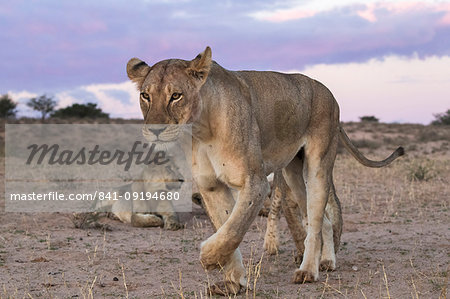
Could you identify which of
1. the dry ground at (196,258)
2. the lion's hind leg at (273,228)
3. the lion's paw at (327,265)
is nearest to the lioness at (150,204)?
the dry ground at (196,258)

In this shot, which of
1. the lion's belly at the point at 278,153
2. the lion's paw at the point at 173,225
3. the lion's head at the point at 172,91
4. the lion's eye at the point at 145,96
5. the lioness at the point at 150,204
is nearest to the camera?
the lion's head at the point at 172,91

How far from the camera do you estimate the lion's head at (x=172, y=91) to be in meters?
4.20

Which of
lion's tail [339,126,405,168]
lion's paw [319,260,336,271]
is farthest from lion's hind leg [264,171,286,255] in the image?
lion's paw [319,260,336,271]

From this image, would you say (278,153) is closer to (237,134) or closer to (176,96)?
(237,134)

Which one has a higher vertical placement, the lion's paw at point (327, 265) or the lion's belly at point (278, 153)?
the lion's belly at point (278, 153)

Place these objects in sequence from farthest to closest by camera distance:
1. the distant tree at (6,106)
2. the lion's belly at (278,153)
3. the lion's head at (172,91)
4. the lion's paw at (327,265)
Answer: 1. the distant tree at (6,106)
2. the lion's paw at (327,265)
3. the lion's belly at (278,153)
4. the lion's head at (172,91)

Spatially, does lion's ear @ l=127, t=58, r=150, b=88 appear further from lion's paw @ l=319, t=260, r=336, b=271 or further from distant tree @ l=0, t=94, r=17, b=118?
distant tree @ l=0, t=94, r=17, b=118

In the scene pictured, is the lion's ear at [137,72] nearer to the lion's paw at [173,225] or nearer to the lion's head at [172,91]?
the lion's head at [172,91]

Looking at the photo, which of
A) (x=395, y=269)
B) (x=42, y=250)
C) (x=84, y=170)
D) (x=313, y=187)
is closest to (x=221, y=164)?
(x=313, y=187)

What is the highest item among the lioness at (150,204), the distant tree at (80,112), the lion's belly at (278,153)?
the distant tree at (80,112)

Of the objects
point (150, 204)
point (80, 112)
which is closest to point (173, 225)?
point (150, 204)

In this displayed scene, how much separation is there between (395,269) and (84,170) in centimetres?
1157

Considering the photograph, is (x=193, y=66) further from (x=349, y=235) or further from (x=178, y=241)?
(x=349, y=235)

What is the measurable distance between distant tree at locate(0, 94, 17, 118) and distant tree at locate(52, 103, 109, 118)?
2853 mm
